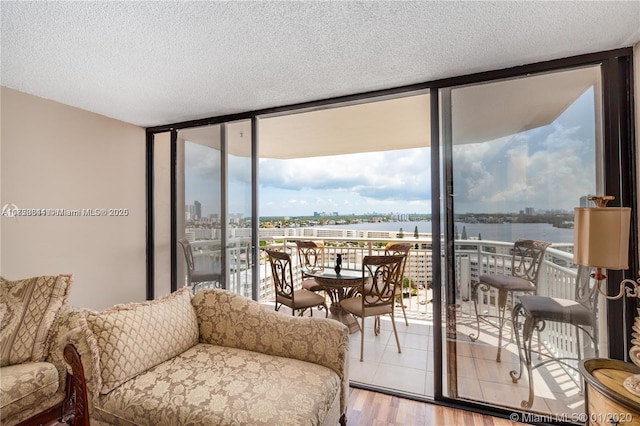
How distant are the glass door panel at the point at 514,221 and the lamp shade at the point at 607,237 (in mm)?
562

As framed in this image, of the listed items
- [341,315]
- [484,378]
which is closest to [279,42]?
[484,378]

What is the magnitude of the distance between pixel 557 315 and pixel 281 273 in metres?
2.41

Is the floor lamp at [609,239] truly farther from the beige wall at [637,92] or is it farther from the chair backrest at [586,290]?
the beige wall at [637,92]

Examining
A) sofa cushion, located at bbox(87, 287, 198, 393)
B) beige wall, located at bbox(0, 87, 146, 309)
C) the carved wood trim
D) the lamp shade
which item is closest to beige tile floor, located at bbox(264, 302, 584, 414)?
the lamp shade

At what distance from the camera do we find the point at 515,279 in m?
2.10

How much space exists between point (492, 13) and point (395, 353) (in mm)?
2918

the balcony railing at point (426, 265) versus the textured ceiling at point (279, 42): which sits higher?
the textured ceiling at point (279, 42)

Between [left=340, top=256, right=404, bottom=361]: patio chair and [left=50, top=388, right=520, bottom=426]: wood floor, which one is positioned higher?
[left=340, top=256, right=404, bottom=361]: patio chair

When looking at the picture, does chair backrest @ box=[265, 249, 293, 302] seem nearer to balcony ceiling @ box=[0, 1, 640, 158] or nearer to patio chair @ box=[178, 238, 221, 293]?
patio chair @ box=[178, 238, 221, 293]

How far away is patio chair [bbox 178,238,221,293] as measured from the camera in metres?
3.24

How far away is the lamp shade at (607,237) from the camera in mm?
1418

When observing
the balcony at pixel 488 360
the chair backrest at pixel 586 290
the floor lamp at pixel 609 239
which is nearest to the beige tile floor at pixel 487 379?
the balcony at pixel 488 360

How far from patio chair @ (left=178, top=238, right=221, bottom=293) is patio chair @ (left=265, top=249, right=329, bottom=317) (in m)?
0.60

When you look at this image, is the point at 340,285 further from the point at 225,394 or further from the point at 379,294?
the point at 225,394
